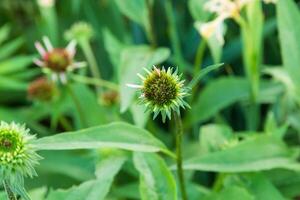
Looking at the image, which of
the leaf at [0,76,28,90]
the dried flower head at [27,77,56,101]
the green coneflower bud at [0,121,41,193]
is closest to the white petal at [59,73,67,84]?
the dried flower head at [27,77,56,101]

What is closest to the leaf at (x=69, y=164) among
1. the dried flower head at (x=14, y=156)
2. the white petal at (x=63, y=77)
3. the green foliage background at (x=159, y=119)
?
the green foliage background at (x=159, y=119)

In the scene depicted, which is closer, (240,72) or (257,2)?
(257,2)

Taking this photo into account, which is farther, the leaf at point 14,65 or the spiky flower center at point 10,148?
the leaf at point 14,65

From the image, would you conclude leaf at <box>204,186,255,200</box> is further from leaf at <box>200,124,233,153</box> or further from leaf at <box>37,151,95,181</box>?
leaf at <box>37,151,95,181</box>

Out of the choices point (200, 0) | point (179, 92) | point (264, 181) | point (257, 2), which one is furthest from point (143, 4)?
point (179, 92)

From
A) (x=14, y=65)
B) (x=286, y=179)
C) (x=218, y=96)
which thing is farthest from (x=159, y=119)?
(x=286, y=179)

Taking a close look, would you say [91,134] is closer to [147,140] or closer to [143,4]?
[147,140]

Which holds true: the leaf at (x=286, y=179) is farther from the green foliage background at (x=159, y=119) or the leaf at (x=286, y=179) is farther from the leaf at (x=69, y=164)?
the leaf at (x=69, y=164)
